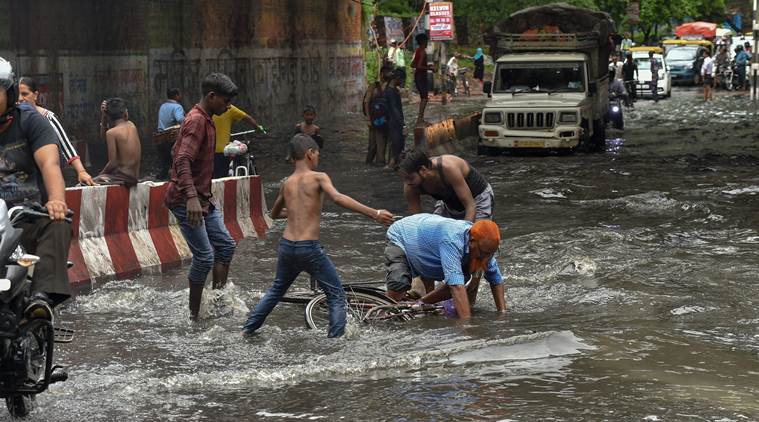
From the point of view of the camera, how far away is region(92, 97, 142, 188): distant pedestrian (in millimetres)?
12422

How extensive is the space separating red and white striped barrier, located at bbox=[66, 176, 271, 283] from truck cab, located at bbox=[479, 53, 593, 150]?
12202 mm

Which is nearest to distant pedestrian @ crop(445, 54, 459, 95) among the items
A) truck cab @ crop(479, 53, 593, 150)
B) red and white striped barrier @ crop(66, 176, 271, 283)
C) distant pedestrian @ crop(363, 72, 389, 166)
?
truck cab @ crop(479, 53, 593, 150)

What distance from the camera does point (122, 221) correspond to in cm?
1245

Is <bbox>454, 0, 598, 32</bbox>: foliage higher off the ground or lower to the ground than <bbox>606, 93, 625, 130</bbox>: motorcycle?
higher

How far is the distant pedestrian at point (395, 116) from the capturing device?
74.9ft

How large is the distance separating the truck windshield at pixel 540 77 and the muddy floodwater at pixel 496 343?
9490 millimetres

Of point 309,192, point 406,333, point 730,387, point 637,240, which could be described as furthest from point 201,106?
point 637,240

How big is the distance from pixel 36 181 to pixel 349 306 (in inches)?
127

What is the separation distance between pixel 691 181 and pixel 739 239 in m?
6.52

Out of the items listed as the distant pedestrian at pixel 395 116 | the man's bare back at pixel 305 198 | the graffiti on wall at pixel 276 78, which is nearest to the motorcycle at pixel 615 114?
the graffiti on wall at pixel 276 78

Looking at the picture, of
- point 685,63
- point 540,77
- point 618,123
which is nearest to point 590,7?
point 685,63

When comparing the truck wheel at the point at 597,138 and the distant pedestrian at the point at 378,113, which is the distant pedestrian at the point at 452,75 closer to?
the truck wheel at the point at 597,138

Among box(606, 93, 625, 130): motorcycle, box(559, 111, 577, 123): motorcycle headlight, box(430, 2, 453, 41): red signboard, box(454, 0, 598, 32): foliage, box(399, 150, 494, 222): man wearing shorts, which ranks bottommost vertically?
box(606, 93, 625, 130): motorcycle

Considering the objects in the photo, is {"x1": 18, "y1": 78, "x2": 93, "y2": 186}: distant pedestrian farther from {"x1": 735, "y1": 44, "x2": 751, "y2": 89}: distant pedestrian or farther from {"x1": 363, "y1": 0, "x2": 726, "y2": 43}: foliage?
{"x1": 735, "y1": 44, "x2": 751, "y2": 89}: distant pedestrian
